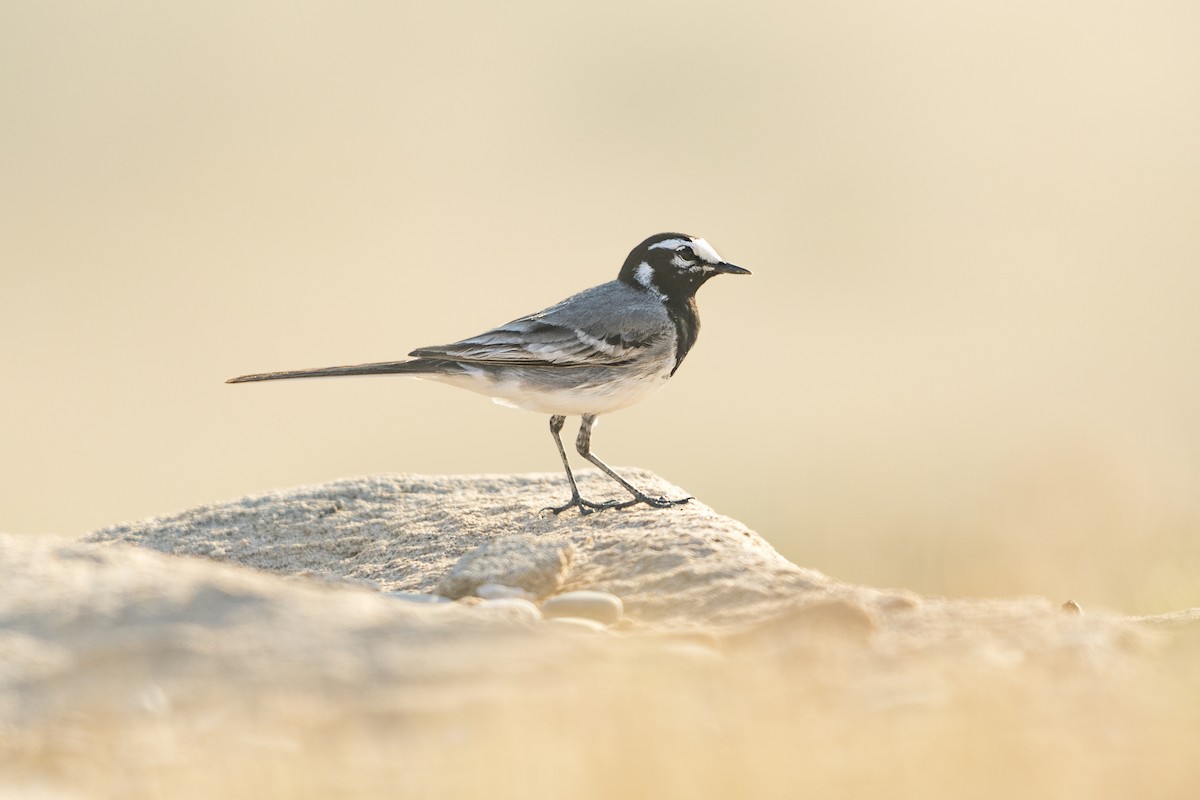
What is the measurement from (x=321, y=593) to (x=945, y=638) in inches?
90.8

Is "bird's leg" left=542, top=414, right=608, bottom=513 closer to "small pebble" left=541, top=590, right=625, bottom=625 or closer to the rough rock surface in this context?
the rough rock surface

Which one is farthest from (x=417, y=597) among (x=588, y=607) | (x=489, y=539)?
(x=489, y=539)

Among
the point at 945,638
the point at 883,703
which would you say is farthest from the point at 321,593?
the point at 945,638

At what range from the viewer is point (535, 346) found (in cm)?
730

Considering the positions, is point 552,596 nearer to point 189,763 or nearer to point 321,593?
point 321,593

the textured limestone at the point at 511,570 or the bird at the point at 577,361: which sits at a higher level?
the bird at the point at 577,361

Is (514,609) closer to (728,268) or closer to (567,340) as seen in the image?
(567,340)

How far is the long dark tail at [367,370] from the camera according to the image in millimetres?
6840

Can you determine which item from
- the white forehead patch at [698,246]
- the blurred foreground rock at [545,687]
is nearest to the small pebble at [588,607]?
the blurred foreground rock at [545,687]

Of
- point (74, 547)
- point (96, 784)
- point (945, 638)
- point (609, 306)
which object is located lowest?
point (945, 638)

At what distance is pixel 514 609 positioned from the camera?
4.74 m

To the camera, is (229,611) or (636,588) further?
(636,588)

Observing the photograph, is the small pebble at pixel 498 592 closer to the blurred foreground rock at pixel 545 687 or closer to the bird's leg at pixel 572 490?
the blurred foreground rock at pixel 545 687

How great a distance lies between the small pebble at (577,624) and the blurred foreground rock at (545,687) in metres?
0.02
